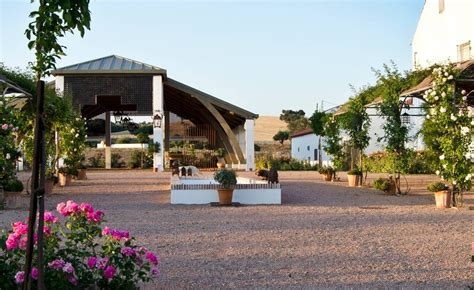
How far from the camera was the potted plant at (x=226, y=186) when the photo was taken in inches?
556

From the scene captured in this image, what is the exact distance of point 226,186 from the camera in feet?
46.8

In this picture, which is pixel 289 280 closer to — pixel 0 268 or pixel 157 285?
pixel 157 285

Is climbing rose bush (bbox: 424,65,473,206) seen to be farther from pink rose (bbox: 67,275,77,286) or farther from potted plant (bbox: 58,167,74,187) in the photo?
potted plant (bbox: 58,167,74,187)

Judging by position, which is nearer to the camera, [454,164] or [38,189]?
[38,189]

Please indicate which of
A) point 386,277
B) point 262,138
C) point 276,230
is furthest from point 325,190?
point 262,138

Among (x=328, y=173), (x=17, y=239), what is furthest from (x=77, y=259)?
(x=328, y=173)

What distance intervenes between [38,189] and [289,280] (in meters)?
3.39

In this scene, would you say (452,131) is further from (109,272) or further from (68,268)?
(68,268)

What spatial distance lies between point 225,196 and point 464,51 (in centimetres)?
1849

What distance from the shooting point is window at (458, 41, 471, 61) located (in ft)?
89.2

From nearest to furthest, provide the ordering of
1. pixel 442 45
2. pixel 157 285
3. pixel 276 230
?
pixel 157 285
pixel 276 230
pixel 442 45

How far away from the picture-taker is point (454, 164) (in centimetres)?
1355

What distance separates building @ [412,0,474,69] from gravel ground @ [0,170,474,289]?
1431 centimetres

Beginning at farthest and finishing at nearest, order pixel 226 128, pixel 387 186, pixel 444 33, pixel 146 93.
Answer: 1. pixel 226 128
2. pixel 146 93
3. pixel 444 33
4. pixel 387 186
